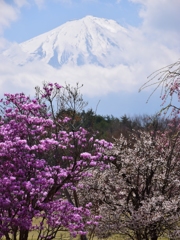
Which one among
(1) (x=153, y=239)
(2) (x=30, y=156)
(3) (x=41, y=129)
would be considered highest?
(3) (x=41, y=129)

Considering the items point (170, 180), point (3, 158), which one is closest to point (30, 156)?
point (3, 158)

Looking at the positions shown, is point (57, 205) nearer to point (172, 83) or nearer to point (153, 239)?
point (153, 239)

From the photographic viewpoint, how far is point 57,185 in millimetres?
11570

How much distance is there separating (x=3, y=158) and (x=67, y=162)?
7.89ft

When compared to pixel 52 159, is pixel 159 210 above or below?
below

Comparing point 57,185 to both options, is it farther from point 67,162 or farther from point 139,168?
point 139,168

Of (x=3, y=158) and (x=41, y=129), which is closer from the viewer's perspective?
(x=3, y=158)

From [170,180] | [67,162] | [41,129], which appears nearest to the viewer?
[41,129]

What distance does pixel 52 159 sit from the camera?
11.7 m

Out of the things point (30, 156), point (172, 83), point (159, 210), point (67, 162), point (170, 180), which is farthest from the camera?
point (170, 180)

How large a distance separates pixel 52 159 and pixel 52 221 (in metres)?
1.89

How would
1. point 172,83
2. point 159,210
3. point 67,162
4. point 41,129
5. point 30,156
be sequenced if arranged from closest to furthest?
point 172,83, point 30,156, point 41,129, point 67,162, point 159,210

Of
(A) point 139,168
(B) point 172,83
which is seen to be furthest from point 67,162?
(B) point 172,83

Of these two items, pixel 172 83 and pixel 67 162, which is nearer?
pixel 172 83
